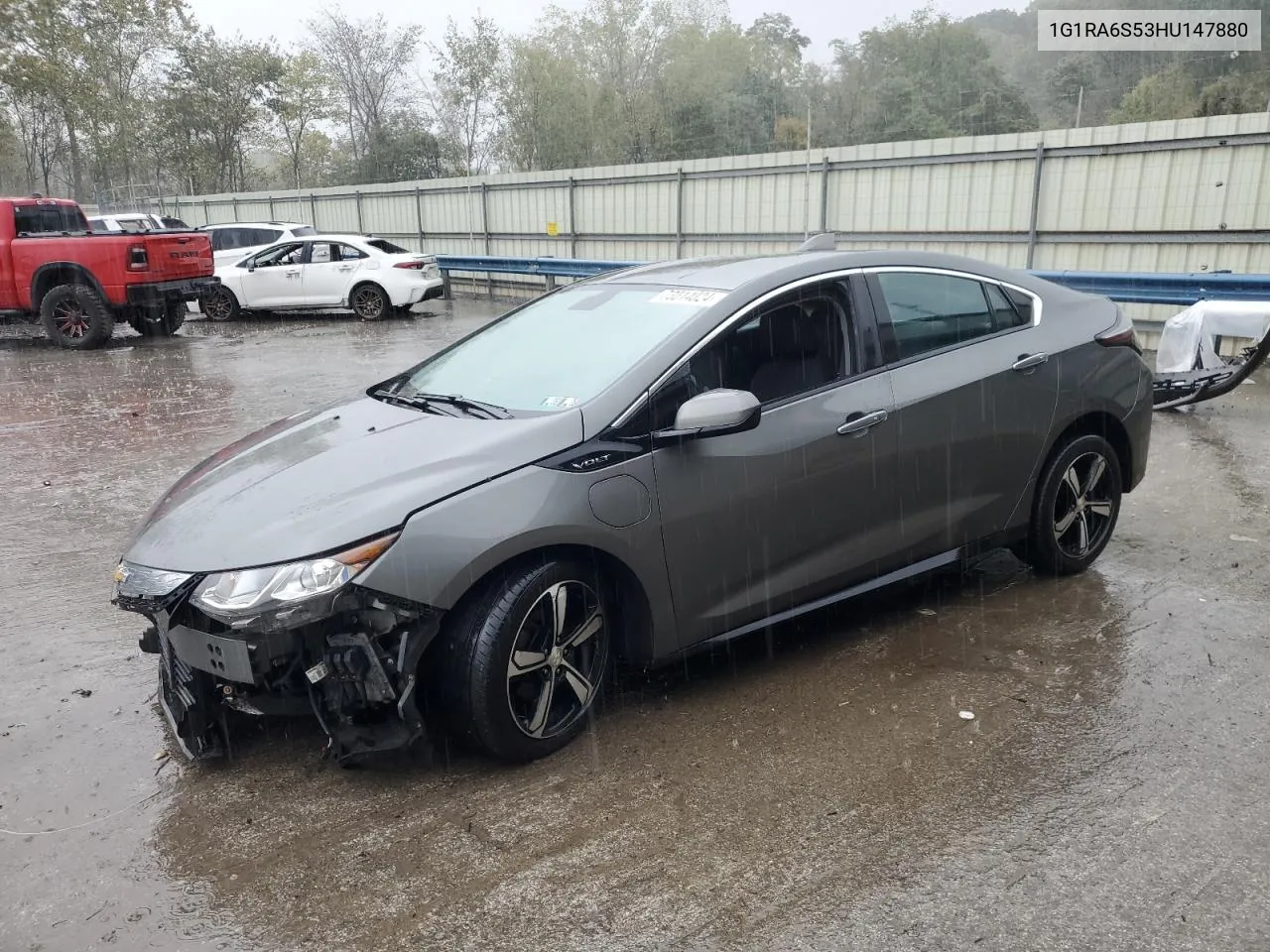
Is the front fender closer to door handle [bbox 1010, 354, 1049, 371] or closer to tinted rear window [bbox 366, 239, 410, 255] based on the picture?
door handle [bbox 1010, 354, 1049, 371]

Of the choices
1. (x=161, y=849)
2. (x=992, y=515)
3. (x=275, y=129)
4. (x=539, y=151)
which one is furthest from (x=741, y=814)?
(x=275, y=129)

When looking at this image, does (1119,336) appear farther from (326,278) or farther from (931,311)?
(326,278)

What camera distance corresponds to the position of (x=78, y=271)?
1317 centimetres

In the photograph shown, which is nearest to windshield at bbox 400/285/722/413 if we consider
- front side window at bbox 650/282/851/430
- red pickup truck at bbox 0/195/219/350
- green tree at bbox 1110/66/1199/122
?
front side window at bbox 650/282/851/430

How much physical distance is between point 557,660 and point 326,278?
15.5 m

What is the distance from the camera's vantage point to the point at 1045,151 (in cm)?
1276

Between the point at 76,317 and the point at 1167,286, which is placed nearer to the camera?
the point at 1167,286

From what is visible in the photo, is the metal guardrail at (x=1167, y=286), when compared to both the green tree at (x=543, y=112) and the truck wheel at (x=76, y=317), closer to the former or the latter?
the truck wheel at (x=76, y=317)

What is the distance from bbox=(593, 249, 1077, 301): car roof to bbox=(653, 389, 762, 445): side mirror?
2.02 ft

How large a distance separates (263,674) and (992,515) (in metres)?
3.03

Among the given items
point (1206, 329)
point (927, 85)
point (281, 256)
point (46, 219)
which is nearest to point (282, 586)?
point (1206, 329)

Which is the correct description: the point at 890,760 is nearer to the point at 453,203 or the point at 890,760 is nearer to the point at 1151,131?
the point at 1151,131

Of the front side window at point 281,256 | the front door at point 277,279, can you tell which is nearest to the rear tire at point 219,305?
the front door at point 277,279

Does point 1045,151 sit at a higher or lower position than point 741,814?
higher
